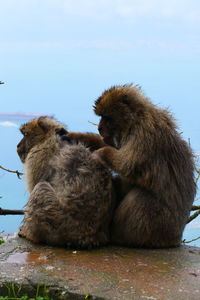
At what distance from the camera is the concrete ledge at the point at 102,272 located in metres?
3.42

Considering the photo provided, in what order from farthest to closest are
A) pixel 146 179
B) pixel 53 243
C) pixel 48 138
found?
1. pixel 48 138
2. pixel 53 243
3. pixel 146 179

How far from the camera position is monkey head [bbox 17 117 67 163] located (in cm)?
480

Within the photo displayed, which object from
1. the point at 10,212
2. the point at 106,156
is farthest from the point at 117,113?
the point at 10,212

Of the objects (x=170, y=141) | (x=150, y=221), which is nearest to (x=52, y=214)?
(x=150, y=221)

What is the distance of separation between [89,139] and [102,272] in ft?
4.69

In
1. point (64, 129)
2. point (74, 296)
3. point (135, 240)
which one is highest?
point (64, 129)

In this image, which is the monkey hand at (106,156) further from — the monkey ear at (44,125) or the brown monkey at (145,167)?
the monkey ear at (44,125)

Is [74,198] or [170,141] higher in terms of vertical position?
[170,141]

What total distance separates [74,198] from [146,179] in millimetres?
630

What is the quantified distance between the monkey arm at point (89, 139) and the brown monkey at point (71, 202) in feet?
0.67

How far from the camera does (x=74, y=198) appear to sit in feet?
13.8

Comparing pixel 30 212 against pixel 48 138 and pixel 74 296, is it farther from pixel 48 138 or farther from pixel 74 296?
pixel 74 296

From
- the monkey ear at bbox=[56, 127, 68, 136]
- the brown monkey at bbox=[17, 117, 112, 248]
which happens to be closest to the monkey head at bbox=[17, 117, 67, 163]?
the monkey ear at bbox=[56, 127, 68, 136]

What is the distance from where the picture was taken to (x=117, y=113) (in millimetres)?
4438
